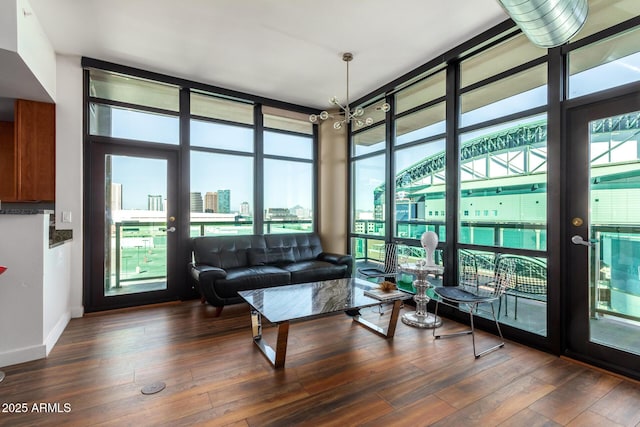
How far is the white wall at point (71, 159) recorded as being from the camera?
343 centimetres

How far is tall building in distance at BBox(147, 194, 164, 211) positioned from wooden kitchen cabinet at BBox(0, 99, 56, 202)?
972 millimetres

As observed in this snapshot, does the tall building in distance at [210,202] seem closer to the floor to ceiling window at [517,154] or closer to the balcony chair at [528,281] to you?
the floor to ceiling window at [517,154]

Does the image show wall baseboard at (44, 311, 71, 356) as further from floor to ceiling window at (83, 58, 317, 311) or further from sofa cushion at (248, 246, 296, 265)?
sofa cushion at (248, 246, 296, 265)

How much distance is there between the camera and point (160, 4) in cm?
267

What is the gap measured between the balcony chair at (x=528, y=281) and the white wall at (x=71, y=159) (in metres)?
4.82

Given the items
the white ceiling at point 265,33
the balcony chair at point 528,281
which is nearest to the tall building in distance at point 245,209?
the white ceiling at point 265,33

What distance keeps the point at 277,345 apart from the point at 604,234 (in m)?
2.80

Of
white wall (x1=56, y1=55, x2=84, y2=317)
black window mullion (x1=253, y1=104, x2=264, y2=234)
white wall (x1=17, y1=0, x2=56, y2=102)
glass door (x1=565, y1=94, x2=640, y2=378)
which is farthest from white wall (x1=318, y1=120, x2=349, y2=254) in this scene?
white wall (x1=17, y1=0, x2=56, y2=102)

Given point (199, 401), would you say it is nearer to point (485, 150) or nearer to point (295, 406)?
point (295, 406)

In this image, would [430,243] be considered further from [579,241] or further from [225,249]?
[225,249]

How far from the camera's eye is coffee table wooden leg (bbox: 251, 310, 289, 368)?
226cm

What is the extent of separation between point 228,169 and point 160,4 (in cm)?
228

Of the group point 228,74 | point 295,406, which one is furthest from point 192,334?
point 228,74

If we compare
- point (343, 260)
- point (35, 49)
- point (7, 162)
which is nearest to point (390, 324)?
point (343, 260)
